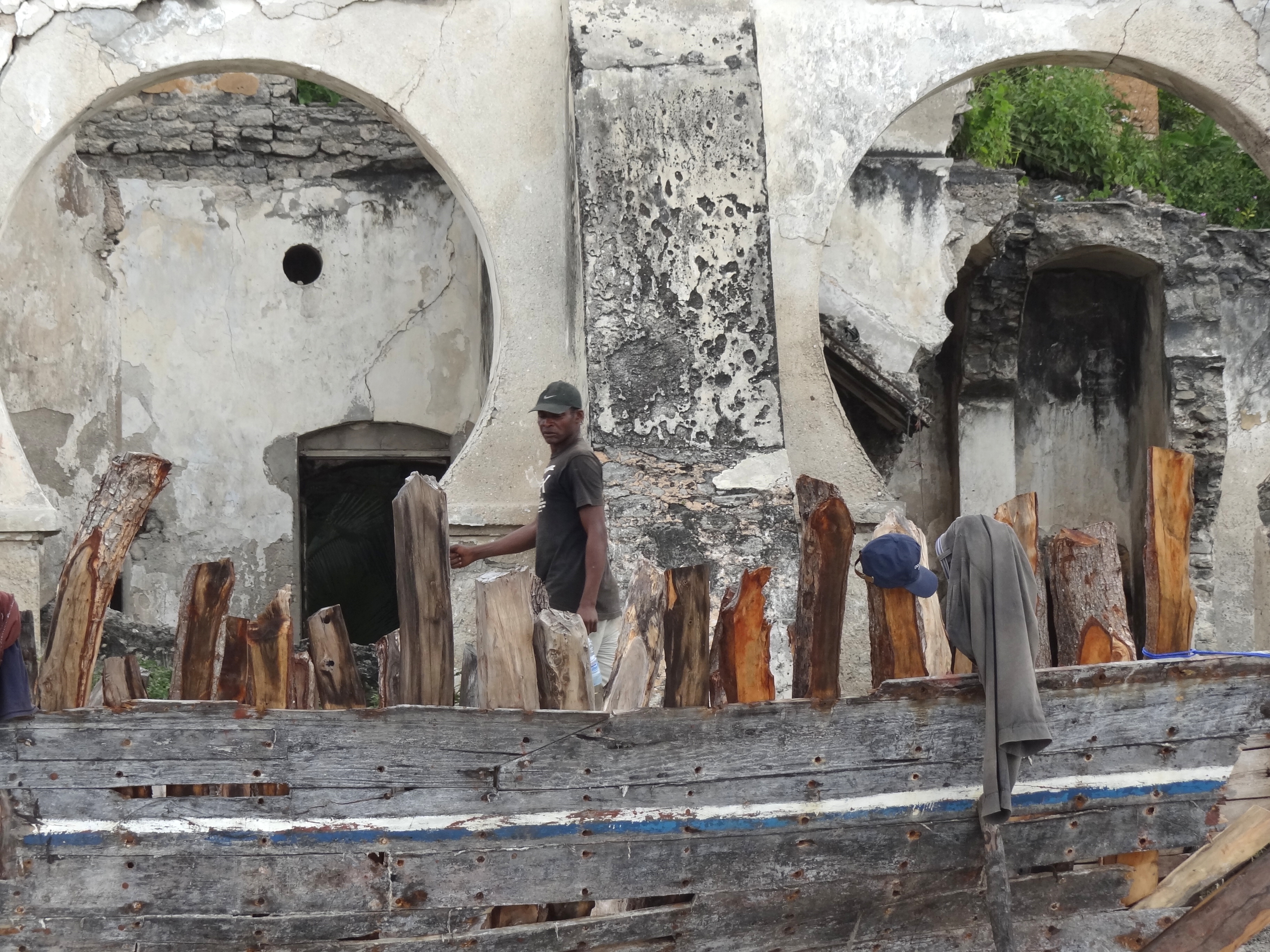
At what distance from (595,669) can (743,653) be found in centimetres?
85

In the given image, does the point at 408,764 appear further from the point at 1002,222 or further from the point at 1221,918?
→ the point at 1002,222

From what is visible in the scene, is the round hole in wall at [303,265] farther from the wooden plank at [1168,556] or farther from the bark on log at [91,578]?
the wooden plank at [1168,556]

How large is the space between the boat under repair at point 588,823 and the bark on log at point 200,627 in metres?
0.23

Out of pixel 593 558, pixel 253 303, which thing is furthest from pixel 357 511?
pixel 593 558

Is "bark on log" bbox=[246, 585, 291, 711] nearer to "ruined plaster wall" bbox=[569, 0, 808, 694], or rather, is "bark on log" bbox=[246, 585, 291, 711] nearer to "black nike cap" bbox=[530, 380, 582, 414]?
"black nike cap" bbox=[530, 380, 582, 414]

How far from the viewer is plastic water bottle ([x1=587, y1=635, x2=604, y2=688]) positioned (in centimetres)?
407

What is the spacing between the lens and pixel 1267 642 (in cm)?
1061

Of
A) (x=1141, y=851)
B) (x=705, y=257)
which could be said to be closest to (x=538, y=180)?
(x=705, y=257)

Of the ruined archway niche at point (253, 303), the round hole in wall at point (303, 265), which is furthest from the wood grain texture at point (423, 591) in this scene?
the round hole in wall at point (303, 265)

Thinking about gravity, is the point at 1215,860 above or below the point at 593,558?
below

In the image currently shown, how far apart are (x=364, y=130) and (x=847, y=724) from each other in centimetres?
781

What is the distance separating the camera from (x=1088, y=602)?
13.7 ft

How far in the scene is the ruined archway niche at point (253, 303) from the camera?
33.2 feet

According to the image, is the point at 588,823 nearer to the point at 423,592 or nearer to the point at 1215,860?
the point at 423,592
